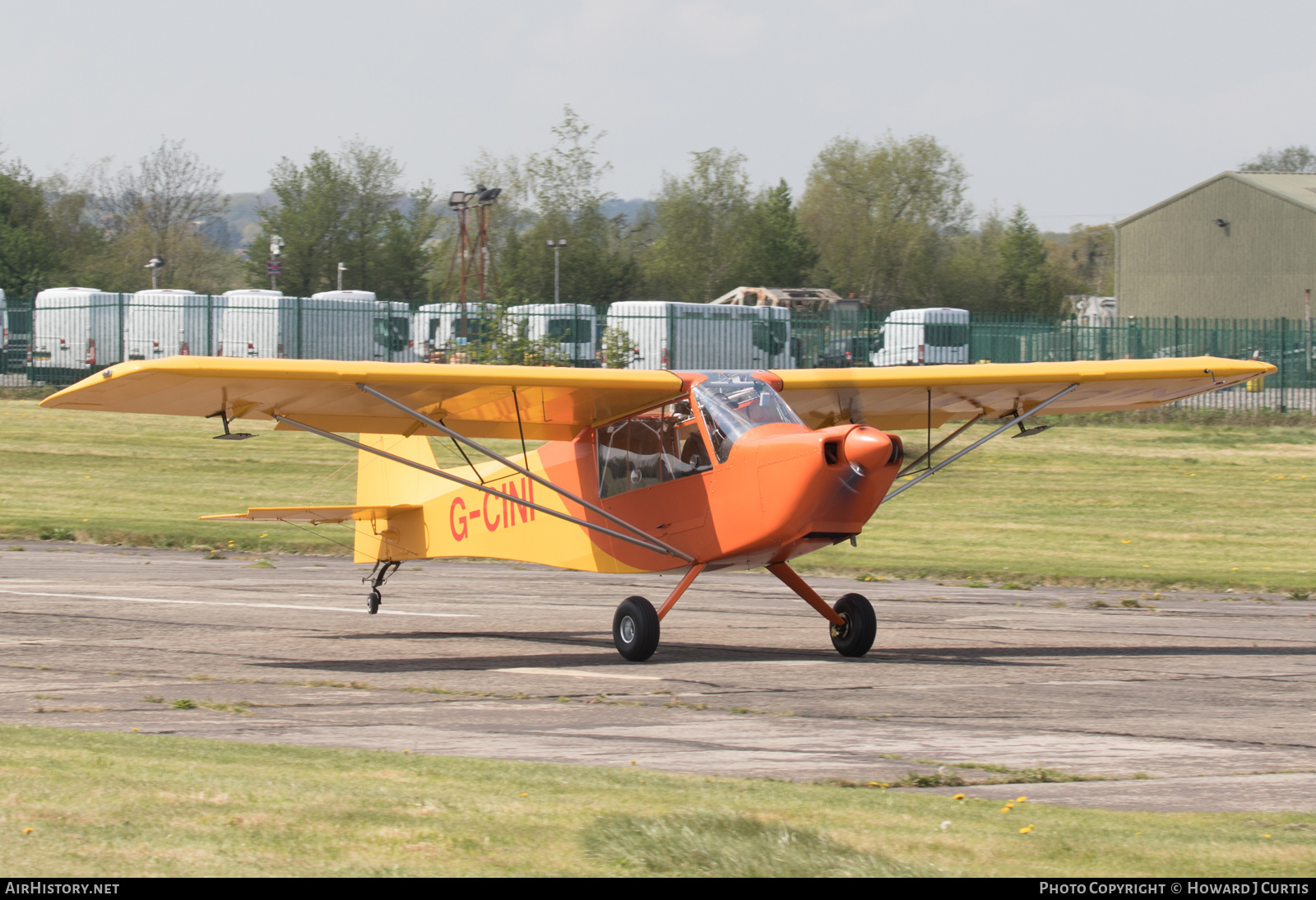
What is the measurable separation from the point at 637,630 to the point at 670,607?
34cm

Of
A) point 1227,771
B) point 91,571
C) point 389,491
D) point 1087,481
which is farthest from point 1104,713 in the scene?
point 1087,481

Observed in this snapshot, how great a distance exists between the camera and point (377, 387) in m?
11.4

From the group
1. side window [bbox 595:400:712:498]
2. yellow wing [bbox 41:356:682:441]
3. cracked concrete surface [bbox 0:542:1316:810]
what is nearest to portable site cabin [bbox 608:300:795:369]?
cracked concrete surface [bbox 0:542:1316:810]

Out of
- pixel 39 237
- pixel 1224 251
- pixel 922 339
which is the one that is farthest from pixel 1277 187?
pixel 39 237

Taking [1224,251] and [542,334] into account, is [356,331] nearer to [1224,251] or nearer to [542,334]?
[542,334]

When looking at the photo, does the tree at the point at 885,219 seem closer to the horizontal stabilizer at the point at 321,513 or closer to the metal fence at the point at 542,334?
the metal fence at the point at 542,334

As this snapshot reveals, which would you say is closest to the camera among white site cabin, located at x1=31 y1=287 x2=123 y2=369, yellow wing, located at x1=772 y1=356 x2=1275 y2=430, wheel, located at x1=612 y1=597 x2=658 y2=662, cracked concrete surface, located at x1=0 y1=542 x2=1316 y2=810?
cracked concrete surface, located at x1=0 y1=542 x2=1316 y2=810

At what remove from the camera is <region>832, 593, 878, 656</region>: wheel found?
38.0 ft

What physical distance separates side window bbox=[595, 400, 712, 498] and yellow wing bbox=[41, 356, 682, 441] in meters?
0.14

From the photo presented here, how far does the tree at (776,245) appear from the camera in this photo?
3701 inches

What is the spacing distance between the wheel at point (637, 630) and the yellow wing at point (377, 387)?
1.80m

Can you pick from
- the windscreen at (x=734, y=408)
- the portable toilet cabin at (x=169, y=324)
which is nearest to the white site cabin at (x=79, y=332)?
the portable toilet cabin at (x=169, y=324)

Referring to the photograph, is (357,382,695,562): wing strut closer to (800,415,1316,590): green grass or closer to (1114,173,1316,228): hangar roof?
(800,415,1316,590): green grass
